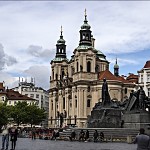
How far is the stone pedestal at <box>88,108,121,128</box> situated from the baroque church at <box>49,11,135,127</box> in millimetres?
58333

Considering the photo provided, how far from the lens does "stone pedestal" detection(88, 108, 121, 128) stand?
1639 inches

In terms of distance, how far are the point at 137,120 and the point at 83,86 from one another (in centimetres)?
6775

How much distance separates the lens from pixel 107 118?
42000 millimetres

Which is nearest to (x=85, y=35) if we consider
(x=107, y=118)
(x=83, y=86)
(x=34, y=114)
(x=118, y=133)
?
(x=83, y=86)

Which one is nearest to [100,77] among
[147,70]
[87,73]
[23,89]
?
[87,73]

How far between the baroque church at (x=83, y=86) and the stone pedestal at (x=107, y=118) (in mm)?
58333

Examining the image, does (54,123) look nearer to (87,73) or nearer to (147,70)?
(87,73)

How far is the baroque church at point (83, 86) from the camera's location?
106 metres

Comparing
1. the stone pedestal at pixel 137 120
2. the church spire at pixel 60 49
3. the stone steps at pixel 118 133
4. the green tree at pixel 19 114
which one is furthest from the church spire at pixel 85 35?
the stone pedestal at pixel 137 120

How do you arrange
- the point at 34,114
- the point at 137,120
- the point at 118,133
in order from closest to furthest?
1. the point at 118,133
2. the point at 137,120
3. the point at 34,114

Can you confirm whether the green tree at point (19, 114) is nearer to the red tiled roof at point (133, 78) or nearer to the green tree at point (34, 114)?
the green tree at point (34, 114)

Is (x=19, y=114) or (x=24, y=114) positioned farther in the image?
(x=24, y=114)

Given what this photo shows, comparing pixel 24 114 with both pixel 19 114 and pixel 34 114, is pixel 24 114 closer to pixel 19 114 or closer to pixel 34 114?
pixel 19 114

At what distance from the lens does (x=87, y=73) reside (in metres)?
107
